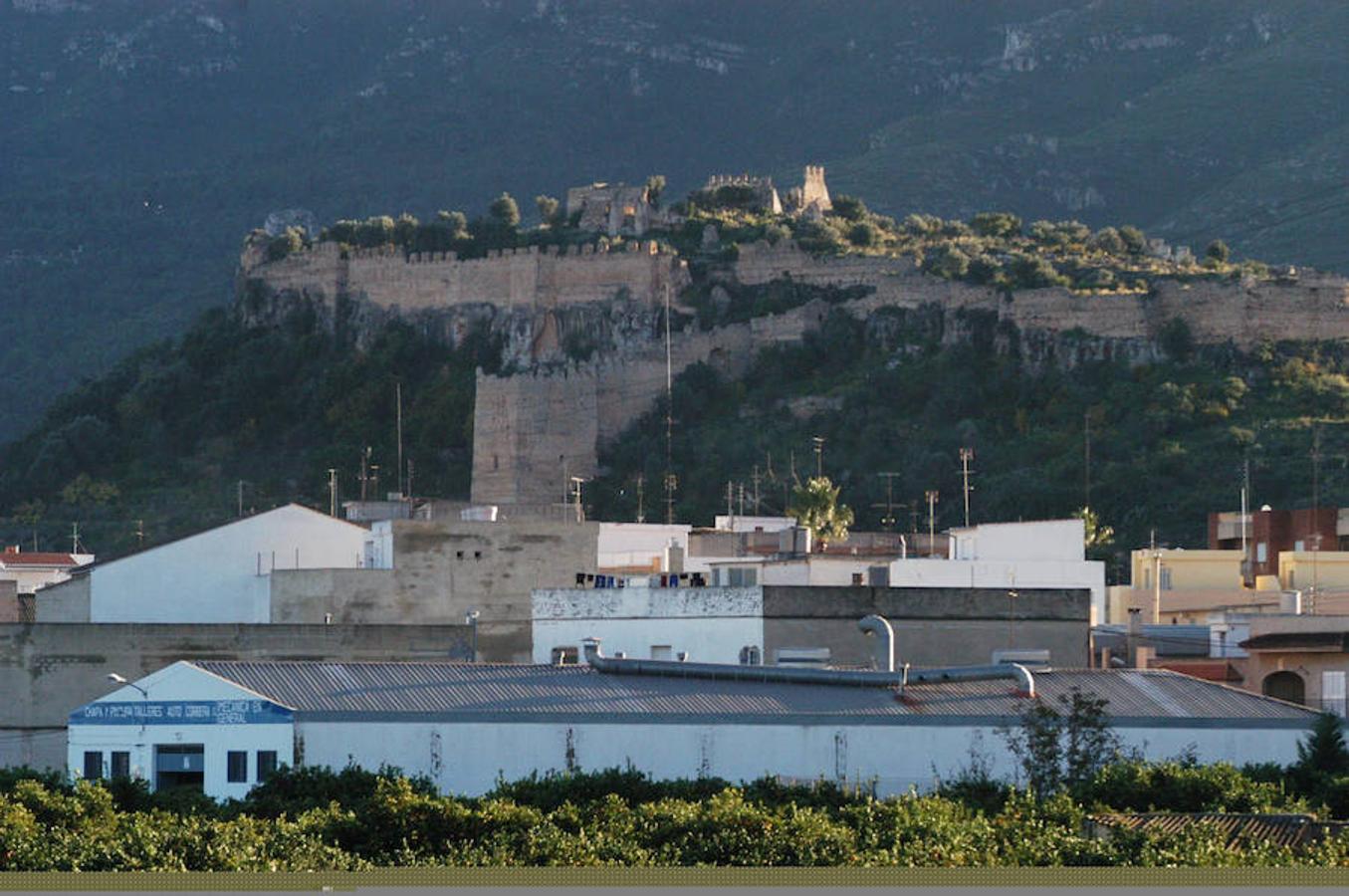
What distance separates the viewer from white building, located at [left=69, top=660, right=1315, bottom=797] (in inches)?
1284

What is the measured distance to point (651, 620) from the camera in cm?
3981

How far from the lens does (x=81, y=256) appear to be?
156 metres

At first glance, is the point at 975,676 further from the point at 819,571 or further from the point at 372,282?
the point at 372,282

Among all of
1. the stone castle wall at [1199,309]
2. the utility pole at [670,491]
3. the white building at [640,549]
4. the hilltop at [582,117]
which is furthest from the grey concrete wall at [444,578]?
the hilltop at [582,117]

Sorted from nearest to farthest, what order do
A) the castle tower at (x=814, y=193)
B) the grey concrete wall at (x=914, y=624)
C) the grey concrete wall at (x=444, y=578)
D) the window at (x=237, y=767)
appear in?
1. the window at (x=237, y=767)
2. the grey concrete wall at (x=914, y=624)
3. the grey concrete wall at (x=444, y=578)
4. the castle tower at (x=814, y=193)

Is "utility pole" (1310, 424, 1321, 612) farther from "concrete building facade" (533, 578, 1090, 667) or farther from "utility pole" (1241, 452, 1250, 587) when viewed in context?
"concrete building facade" (533, 578, 1090, 667)

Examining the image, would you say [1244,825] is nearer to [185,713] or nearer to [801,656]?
[185,713]

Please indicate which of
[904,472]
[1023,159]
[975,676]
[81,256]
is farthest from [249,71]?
[975,676]

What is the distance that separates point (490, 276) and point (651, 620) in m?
57.9

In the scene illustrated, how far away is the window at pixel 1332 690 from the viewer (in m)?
38.7

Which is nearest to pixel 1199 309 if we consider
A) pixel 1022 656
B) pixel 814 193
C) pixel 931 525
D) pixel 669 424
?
pixel 669 424

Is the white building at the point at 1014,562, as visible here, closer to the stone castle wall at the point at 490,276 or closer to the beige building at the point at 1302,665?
the beige building at the point at 1302,665

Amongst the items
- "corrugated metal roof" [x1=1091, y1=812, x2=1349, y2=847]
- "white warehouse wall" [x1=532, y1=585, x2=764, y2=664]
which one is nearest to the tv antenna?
"white warehouse wall" [x1=532, y1=585, x2=764, y2=664]

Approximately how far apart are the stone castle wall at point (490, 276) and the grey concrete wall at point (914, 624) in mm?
56292
